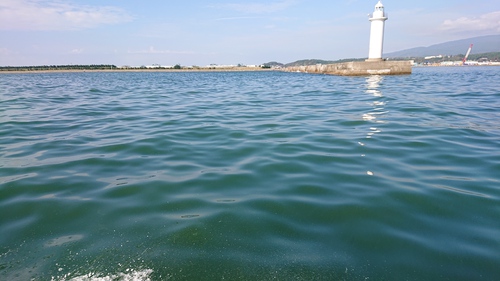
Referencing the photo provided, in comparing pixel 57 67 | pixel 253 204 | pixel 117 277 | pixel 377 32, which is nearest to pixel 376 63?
pixel 377 32

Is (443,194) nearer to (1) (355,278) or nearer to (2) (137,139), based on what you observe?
(1) (355,278)

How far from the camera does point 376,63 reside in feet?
91.5

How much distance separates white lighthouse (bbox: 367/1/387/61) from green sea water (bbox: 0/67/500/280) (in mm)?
28500

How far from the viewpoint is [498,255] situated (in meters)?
2.15

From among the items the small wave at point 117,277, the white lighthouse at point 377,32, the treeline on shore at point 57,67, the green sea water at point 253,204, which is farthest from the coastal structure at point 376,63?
the treeline on shore at point 57,67

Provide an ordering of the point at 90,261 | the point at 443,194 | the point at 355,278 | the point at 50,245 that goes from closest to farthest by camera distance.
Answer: the point at 355,278 → the point at 90,261 → the point at 50,245 → the point at 443,194

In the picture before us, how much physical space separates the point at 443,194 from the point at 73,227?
148 inches

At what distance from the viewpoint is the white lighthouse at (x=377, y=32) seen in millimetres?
30578

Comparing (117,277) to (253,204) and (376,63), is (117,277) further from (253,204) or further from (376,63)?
(376,63)

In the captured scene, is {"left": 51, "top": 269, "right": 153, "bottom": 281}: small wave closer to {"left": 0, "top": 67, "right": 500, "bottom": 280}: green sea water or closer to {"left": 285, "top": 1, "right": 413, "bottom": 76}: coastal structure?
{"left": 0, "top": 67, "right": 500, "bottom": 280}: green sea water

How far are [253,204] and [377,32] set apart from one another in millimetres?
33597

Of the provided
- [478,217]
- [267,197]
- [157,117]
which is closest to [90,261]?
[267,197]

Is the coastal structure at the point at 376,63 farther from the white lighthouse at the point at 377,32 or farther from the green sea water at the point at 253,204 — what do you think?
the green sea water at the point at 253,204

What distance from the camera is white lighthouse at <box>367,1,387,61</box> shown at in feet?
100
